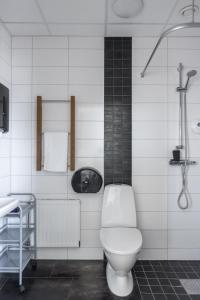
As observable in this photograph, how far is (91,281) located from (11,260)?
75cm

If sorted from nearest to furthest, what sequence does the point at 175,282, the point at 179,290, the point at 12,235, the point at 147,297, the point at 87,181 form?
the point at 147,297, the point at 179,290, the point at 175,282, the point at 12,235, the point at 87,181

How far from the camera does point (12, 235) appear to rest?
231cm

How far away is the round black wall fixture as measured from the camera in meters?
2.54

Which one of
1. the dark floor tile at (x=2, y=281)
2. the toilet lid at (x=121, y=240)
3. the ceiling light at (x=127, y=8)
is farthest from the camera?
the dark floor tile at (x=2, y=281)

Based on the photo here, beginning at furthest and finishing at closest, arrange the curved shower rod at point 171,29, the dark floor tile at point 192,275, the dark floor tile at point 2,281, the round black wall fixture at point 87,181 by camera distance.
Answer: the round black wall fixture at point 87,181, the dark floor tile at point 192,275, the dark floor tile at point 2,281, the curved shower rod at point 171,29

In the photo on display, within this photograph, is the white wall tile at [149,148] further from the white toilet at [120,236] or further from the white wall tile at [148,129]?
the white toilet at [120,236]

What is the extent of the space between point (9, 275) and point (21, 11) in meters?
2.42

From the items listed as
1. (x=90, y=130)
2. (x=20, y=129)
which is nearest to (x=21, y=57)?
(x=20, y=129)

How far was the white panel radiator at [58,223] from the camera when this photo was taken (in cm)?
254

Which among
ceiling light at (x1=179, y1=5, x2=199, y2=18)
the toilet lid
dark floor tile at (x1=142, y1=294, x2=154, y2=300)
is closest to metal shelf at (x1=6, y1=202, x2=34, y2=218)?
the toilet lid

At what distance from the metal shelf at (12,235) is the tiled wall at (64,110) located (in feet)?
1.23

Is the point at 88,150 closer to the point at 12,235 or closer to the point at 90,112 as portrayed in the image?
the point at 90,112

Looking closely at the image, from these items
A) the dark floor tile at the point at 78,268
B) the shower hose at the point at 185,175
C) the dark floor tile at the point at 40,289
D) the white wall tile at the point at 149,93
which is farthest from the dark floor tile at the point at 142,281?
the white wall tile at the point at 149,93

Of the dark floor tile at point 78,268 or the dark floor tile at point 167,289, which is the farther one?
the dark floor tile at point 78,268
